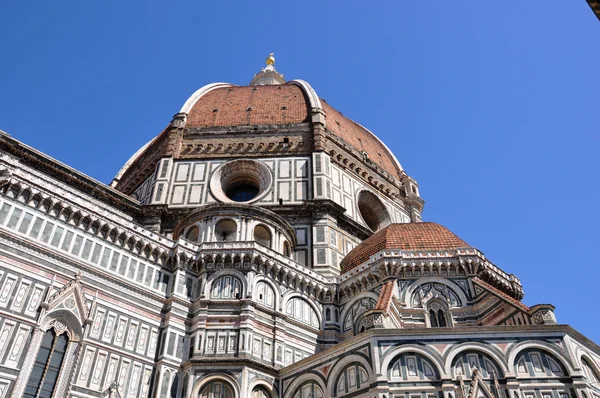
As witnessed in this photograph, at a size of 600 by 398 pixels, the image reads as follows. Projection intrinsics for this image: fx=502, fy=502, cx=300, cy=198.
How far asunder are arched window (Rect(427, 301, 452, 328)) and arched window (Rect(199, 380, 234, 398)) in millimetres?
9244

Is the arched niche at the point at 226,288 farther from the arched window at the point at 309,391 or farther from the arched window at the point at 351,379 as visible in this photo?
the arched window at the point at 351,379

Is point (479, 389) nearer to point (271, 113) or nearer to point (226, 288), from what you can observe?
point (226, 288)

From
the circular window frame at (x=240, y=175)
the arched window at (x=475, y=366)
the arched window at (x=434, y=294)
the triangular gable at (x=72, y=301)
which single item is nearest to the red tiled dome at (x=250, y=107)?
the circular window frame at (x=240, y=175)

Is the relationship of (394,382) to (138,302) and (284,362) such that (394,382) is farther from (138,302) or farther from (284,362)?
(138,302)

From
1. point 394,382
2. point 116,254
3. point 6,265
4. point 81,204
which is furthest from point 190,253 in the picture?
point 394,382

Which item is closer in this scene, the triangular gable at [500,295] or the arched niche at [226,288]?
the triangular gable at [500,295]

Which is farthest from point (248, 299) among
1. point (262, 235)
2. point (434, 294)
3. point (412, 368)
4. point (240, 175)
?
point (240, 175)

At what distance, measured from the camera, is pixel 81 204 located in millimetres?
20469

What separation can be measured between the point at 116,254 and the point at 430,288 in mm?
14031

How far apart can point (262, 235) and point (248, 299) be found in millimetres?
5259

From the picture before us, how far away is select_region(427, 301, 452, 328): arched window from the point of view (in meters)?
22.4

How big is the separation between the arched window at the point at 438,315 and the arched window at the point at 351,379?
5724 mm

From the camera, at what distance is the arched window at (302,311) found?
2322cm

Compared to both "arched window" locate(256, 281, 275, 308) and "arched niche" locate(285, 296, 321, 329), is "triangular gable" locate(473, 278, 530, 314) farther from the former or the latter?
"arched window" locate(256, 281, 275, 308)
